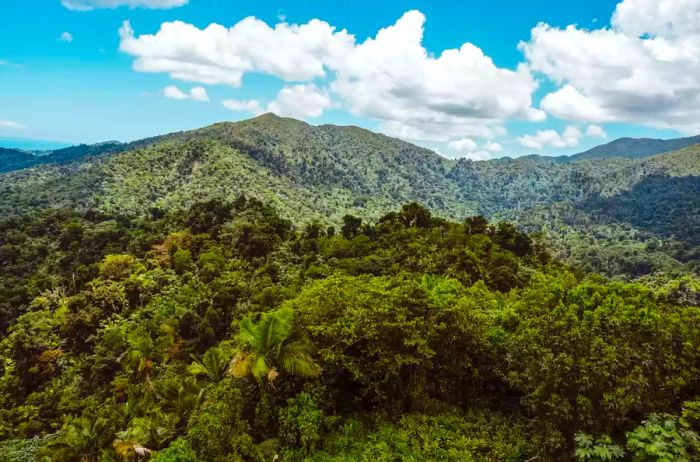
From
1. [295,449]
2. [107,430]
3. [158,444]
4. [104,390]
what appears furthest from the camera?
[104,390]

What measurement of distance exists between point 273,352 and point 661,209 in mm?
196037

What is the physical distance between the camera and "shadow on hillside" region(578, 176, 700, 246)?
495ft

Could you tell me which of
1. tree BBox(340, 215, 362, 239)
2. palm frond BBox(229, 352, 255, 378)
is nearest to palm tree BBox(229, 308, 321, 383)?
palm frond BBox(229, 352, 255, 378)

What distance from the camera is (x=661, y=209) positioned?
173375 millimetres

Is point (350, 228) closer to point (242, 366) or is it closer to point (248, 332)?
point (248, 332)

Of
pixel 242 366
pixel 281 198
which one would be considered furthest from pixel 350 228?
pixel 281 198

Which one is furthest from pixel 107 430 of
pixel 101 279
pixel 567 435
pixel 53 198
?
pixel 53 198

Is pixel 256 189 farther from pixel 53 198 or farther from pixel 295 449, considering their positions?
pixel 295 449

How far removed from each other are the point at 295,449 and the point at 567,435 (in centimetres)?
755

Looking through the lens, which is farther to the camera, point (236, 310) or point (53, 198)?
point (53, 198)

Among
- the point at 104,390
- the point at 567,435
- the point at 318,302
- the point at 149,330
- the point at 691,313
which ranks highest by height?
the point at 691,313

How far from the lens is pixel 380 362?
15109 mm

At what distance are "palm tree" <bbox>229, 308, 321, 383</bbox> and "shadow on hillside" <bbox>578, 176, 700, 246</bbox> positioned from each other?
15021cm

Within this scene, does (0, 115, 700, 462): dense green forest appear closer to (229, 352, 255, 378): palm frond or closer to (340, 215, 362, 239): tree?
(229, 352, 255, 378): palm frond
